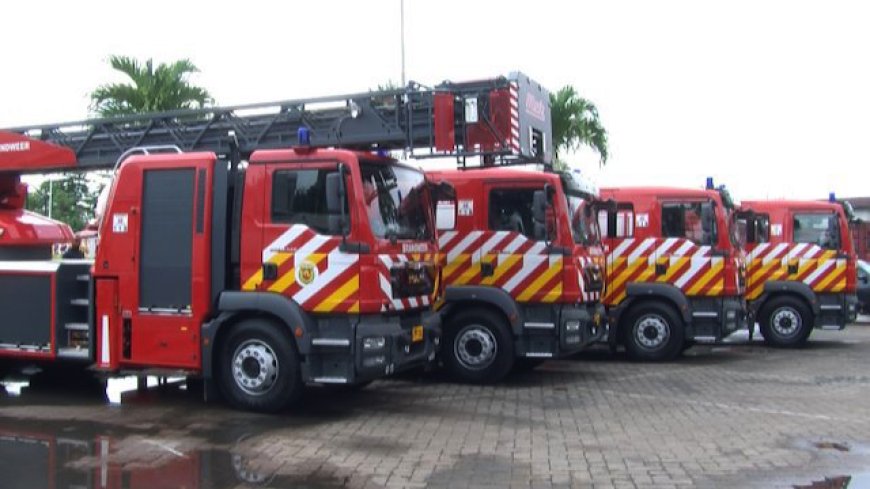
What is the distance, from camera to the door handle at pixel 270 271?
28.1 ft

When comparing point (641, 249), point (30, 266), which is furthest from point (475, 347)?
point (30, 266)

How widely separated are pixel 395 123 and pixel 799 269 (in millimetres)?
9441

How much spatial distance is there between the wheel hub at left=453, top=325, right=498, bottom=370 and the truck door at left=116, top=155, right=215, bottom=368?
3.54 meters

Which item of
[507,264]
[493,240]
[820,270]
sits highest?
[493,240]

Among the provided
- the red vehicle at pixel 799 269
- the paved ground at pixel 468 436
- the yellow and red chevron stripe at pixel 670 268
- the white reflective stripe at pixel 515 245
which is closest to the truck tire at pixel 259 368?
the paved ground at pixel 468 436

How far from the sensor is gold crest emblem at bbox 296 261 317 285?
8.41 metres

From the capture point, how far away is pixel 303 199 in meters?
8.58

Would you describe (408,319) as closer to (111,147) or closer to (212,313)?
(212,313)

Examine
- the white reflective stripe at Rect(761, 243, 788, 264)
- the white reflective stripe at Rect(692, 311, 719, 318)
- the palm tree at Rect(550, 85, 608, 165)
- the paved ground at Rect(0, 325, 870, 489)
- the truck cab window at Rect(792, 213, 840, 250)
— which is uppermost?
the palm tree at Rect(550, 85, 608, 165)

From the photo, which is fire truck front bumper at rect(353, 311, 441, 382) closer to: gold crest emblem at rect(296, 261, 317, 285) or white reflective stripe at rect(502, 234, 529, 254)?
gold crest emblem at rect(296, 261, 317, 285)

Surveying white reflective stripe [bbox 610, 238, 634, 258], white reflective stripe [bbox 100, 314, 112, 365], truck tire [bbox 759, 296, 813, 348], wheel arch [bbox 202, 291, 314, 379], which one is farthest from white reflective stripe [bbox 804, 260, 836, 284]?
white reflective stripe [bbox 100, 314, 112, 365]

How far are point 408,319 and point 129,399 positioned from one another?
3.45 meters

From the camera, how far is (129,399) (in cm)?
989

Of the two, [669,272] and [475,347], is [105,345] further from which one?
[669,272]
